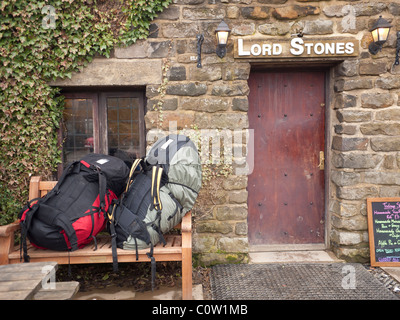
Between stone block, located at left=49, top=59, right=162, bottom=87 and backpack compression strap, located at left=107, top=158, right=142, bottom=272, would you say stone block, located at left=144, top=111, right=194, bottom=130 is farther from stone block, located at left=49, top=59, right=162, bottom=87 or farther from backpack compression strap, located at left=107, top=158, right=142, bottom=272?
backpack compression strap, located at left=107, top=158, right=142, bottom=272

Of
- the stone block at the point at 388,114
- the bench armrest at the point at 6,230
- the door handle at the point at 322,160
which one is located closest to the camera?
the bench armrest at the point at 6,230

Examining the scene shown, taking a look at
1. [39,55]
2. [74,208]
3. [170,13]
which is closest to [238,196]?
[74,208]

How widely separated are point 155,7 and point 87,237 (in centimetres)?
251

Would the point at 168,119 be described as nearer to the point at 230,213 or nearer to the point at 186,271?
the point at 230,213

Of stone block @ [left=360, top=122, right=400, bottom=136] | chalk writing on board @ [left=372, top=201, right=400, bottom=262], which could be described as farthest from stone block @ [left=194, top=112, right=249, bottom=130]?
chalk writing on board @ [left=372, top=201, right=400, bottom=262]

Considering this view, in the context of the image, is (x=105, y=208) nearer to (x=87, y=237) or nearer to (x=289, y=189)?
(x=87, y=237)

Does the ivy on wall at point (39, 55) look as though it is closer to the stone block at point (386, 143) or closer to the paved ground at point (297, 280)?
the paved ground at point (297, 280)

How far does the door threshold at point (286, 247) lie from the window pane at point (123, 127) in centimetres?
188

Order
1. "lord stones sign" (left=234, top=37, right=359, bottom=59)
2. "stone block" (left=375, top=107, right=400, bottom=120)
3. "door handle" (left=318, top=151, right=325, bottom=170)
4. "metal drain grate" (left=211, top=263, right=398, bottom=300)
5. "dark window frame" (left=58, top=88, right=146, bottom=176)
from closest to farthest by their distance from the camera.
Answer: "metal drain grate" (left=211, top=263, right=398, bottom=300) → "lord stones sign" (left=234, top=37, right=359, bottom=59) → "stone block" (left=375, top=107, right=400, bottom=120) → "dark window frame" (left=58, top=88, right=146, bottom=176) → "door handle" (left=318, top=151, right=325, bottom=170)

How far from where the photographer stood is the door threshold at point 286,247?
4246mm

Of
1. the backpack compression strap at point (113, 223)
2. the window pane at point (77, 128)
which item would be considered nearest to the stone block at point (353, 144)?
the backpack compression strap at point (113, 223)

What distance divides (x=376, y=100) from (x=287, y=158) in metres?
1.18

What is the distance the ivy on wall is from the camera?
11.8 feet

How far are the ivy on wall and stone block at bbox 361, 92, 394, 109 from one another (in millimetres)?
Answer: 2445
